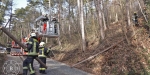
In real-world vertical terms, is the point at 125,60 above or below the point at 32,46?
below

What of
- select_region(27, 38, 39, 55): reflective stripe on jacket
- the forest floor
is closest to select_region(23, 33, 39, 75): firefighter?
select_region(27, 38, 39, 55): reflective stripe on jacket

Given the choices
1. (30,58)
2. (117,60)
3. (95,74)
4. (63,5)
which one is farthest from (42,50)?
(63,5)

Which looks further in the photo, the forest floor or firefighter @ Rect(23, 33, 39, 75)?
the forest floor

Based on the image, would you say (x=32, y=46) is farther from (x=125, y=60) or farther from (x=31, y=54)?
(x=125, y=60)

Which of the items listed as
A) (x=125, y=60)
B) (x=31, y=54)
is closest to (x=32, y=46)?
(x=31, y=54)

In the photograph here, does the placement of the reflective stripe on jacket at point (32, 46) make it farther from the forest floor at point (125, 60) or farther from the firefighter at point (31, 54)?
the forest floor at point (125, 60)

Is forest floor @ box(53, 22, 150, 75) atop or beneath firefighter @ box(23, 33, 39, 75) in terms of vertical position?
beneath

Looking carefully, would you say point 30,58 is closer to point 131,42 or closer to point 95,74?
point 95,74

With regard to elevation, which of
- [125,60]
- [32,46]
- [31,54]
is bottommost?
[125,60]

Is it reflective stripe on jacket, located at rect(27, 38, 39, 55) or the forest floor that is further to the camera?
the forest floor

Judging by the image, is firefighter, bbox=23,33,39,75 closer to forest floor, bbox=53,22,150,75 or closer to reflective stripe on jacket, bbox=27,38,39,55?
reflective stripe on jacket, bbox=27,38,39,55

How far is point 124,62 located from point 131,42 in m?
3.77

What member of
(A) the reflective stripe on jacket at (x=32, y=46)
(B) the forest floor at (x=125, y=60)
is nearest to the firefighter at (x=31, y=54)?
(A) the reflective stripe on jacket at (x=32, y=46)

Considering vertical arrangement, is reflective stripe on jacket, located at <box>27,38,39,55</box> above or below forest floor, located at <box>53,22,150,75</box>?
above
